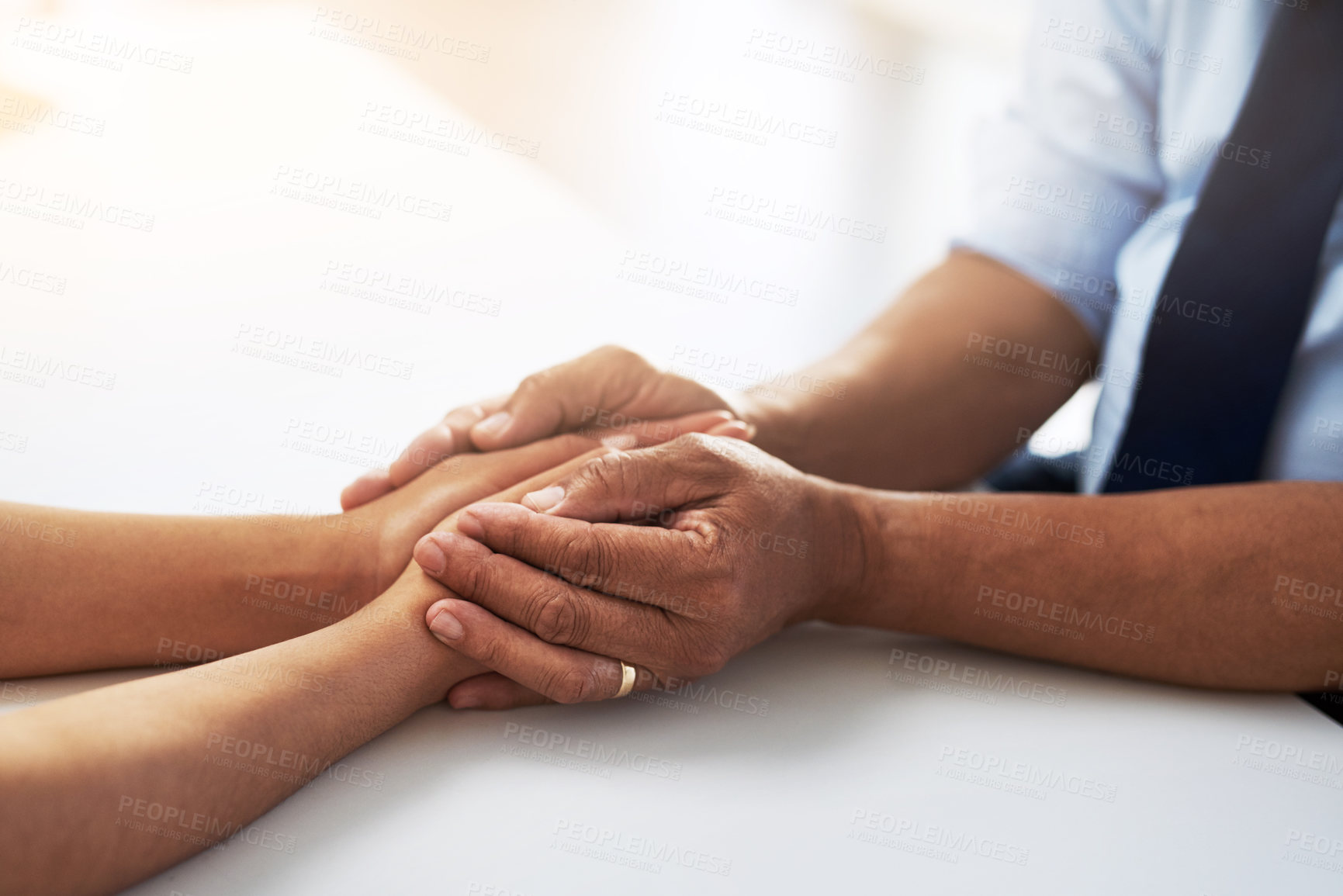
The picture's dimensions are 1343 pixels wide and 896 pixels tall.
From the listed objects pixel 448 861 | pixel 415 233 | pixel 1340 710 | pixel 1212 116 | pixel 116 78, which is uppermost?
pixel 1212 116

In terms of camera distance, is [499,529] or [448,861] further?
[499,529]

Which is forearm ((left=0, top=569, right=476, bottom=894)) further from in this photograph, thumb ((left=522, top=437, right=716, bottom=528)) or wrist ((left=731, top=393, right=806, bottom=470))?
wrist ((left=731, top=393, right=806, bottom=470))

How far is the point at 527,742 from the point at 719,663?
186 mm

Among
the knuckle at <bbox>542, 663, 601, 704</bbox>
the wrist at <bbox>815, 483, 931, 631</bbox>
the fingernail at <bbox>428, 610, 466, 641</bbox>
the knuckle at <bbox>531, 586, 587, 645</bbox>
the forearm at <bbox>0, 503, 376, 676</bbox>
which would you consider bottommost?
the forearm at <bbox>0, 503, 376, 676</bbox>

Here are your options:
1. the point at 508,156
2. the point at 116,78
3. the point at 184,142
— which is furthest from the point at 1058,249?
the point at 116,78

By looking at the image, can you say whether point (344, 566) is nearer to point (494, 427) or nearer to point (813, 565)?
point (494, 427)

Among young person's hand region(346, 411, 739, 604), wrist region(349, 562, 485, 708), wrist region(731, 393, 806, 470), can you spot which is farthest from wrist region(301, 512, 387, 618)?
wrist region(731, 393, 806, 470)

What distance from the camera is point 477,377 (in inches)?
70.7

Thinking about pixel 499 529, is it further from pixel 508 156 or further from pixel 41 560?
pixel 508 156

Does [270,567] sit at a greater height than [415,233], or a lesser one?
lesser

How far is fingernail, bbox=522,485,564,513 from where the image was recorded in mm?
919

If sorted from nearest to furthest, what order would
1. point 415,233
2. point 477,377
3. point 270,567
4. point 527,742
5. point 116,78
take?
1. point 527,742
2. point 270,567
3. point 477,377
4. point 415,233
5. point 116,78

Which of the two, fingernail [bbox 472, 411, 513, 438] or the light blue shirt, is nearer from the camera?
fingernail [bbox 472, 411, 513, 438]

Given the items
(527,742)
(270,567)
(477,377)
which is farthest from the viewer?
(477,377)
